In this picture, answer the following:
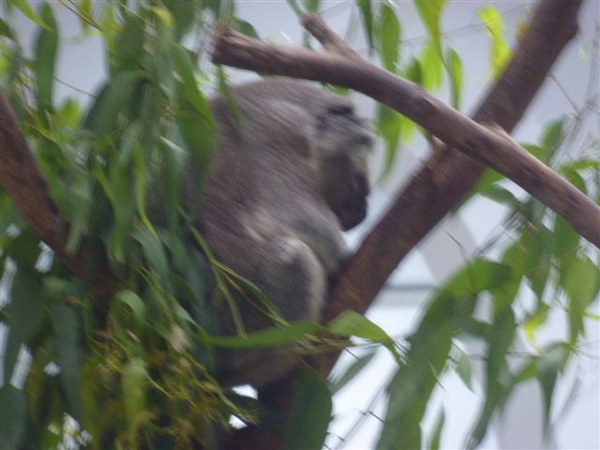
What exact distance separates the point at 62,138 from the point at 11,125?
150mm

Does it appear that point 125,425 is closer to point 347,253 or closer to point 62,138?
point 62,138

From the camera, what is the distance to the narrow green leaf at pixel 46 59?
121 cm

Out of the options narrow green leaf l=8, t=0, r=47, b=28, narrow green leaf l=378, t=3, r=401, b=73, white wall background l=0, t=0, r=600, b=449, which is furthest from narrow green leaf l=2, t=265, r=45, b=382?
white wall background l=0, t=0, r=600, b=449

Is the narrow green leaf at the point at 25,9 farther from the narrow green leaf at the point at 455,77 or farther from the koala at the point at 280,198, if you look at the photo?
the narrow green leaf at the point at 455,77

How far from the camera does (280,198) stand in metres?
1.57

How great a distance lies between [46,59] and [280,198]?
0.46 m

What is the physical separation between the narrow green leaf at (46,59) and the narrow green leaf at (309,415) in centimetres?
44

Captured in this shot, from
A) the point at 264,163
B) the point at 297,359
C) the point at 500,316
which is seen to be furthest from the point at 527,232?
the point at 264,163

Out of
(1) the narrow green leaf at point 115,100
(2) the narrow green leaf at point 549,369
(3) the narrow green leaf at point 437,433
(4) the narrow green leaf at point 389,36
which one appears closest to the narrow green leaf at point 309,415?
(3) the narrow green leaf at point 437,433

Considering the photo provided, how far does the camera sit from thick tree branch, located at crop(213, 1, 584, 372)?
3.52 ft

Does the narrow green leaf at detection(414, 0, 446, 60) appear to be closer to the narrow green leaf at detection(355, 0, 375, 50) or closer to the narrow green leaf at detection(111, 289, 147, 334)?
the narrow green leaf at detection(355, 0, 375, 50)

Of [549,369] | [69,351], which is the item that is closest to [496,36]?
[549,369]

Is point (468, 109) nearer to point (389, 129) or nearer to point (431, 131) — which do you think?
point (389, 129)

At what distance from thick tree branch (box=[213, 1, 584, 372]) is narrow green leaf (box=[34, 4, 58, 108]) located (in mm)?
268
